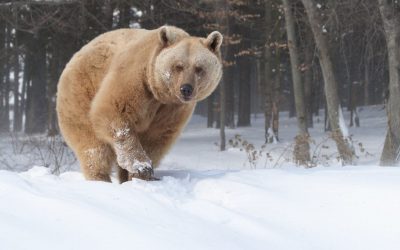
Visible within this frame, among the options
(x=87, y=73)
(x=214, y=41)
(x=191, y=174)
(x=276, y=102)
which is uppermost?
(x=214, y=41)

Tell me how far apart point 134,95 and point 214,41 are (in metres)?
1.05

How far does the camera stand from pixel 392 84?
32.8 feet

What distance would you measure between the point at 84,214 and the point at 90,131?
2.68 m

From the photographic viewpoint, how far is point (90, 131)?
5613mm

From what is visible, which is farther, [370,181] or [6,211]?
[370,181]

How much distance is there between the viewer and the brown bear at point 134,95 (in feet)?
16.3

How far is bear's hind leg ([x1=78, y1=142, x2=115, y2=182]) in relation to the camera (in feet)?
18.3

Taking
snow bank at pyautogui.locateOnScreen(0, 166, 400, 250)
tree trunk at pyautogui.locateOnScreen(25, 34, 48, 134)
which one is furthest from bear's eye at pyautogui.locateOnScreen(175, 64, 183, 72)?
tree trunk at pyautogui.locateOnScreen(25, 34, 48, 134)

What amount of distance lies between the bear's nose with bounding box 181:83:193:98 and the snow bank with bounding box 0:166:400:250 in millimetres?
881

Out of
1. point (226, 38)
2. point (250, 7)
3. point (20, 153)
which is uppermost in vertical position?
point (250, 7)

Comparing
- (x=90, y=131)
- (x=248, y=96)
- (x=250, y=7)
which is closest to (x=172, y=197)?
(x=90, y=131)

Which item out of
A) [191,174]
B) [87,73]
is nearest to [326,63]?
[87,73]

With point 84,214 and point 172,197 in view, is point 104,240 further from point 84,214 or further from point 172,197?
point 172,197

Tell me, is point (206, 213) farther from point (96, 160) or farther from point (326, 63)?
point (326, 63)
